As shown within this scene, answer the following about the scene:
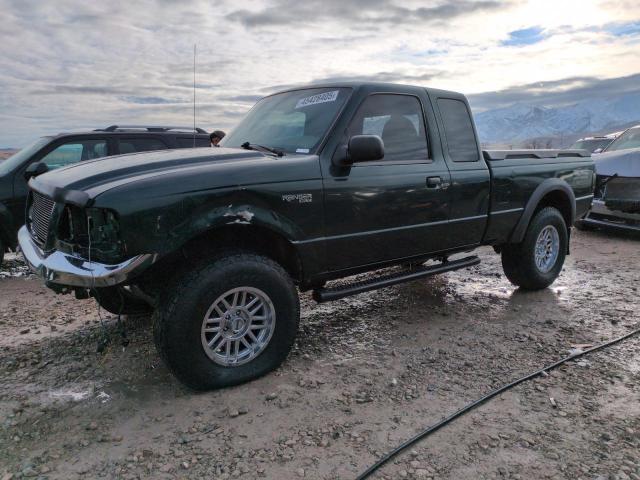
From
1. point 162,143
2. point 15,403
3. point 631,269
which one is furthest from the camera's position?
point 162,143

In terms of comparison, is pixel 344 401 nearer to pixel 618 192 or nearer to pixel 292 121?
pixel 292 121

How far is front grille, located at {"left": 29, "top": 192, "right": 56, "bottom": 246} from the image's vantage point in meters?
3.23

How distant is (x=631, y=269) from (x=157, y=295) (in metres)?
5.91

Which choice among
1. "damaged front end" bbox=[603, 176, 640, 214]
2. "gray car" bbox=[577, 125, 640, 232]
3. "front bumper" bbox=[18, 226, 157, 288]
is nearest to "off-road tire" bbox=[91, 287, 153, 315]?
"front bumper" bbox=[18, 226, 157, 288]

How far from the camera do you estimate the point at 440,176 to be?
4215mm

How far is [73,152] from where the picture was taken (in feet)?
21.5

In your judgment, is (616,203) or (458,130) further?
(616,203)

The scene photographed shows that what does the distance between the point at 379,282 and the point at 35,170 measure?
3.64 meters

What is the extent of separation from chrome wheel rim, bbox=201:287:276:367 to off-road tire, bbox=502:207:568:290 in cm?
308

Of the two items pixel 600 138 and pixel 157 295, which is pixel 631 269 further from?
pixel 600 138

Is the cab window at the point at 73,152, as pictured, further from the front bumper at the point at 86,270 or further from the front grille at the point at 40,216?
the front bumper at the point at 86,270

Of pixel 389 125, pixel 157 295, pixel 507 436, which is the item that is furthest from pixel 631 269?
pixel 157 295

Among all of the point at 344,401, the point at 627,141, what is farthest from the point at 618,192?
the point at 344,401

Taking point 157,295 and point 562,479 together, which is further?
point 157,295
